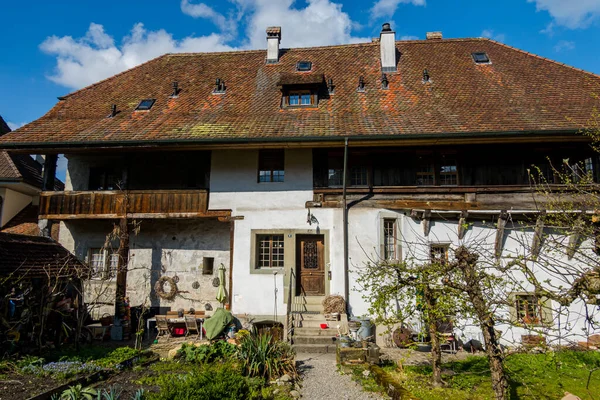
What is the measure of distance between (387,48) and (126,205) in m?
11.6

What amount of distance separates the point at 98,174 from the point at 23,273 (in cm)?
608

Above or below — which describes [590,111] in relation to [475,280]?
above

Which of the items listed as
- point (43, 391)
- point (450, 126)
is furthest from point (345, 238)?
point (43, 391)

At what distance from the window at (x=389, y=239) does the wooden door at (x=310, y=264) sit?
6.46 ft

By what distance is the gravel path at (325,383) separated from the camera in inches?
282

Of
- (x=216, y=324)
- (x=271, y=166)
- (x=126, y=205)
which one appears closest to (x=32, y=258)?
(x=126, y=205)

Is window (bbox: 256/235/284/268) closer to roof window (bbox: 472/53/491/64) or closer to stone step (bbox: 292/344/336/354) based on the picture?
stone step (bbox: 292/344/336/354)

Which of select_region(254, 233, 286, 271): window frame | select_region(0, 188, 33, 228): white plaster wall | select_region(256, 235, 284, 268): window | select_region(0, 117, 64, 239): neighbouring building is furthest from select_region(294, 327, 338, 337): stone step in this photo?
select_region(0, 188, 33, 228): white plaster wall

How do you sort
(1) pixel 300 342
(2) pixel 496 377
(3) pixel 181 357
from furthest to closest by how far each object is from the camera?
(1) pixel 300 342 → (3) pixel 181 357 → (2) pixel 496 377

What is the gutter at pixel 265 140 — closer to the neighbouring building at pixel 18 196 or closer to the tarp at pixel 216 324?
the neighbouring building at pixel 18 196

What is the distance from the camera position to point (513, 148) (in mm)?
12445

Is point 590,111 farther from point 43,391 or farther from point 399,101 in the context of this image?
point 43,391

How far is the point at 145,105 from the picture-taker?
15.0m

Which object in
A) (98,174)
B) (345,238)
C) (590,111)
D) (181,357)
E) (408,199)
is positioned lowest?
(181,357)
